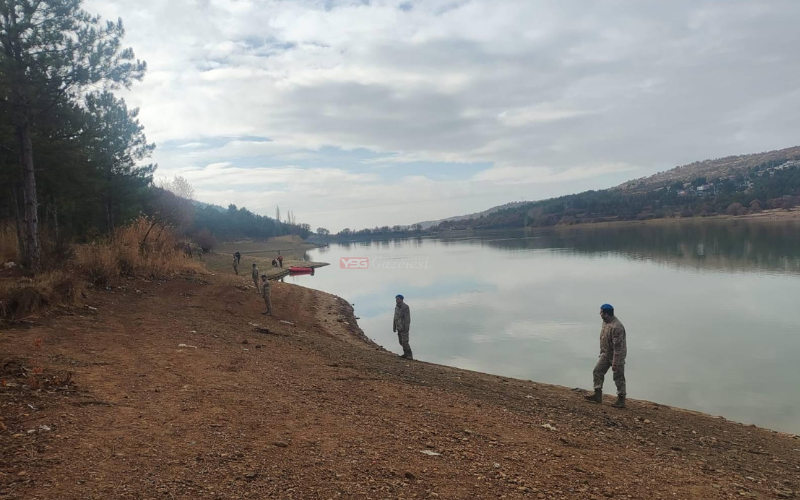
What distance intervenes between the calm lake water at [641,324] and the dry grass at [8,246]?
41.2ft

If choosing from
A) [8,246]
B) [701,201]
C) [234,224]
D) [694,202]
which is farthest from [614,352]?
[694,202]

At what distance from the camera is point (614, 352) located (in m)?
8.19

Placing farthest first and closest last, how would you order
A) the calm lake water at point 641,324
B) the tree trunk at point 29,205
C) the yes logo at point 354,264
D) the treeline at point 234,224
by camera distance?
the treeline at point 234,224 < the yes logo at point 354,264 < the calm lake water at point 641,324 < the tree trunk at point 29,205

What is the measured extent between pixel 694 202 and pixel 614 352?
6429 inches

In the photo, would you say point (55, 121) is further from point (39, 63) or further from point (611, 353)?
point (611, 353)

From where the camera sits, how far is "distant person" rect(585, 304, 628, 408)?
26.6 ft

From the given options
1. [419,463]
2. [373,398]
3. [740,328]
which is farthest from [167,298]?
[740,328]

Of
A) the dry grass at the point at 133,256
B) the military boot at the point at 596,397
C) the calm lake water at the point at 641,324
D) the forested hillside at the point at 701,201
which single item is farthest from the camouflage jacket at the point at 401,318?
the forested hillside at the point at 701,201

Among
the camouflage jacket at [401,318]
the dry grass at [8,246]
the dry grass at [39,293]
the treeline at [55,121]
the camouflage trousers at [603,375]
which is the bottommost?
the camouflage trousers at [603,375]

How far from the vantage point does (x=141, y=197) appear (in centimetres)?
2898

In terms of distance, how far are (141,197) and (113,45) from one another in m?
18.9

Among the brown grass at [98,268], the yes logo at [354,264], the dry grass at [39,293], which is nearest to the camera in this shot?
the dry grass at [39,293]

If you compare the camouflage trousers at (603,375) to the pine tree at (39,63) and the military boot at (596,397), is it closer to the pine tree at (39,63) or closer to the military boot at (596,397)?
the military boot at (596,397)

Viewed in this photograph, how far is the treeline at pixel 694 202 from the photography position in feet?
420
